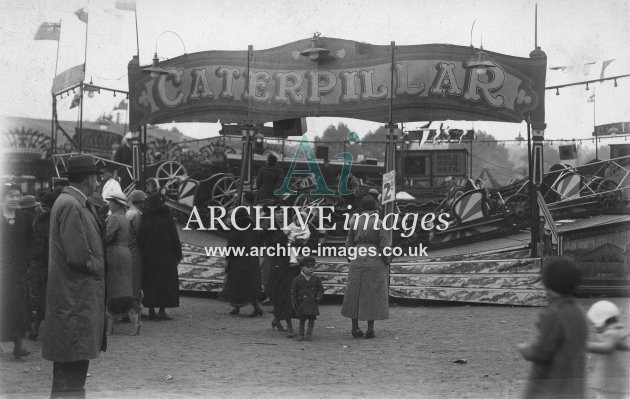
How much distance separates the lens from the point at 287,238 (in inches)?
425

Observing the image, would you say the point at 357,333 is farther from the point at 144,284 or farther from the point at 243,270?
the point at 144,284

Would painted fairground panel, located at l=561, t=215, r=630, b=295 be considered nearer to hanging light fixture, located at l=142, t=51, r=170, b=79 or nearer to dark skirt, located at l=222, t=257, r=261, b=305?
dark skirt, located at l=222, t=257, r=261, b=305

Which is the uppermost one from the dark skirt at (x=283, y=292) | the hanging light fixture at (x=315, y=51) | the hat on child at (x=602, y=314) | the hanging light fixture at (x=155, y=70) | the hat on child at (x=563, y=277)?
the hanging light fixture at (x=315, y=51)

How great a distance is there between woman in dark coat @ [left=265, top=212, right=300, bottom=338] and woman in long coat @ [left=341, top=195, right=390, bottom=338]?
2.46 feet

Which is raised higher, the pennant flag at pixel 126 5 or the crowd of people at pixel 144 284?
A: the pennant flag at pixel 126 5

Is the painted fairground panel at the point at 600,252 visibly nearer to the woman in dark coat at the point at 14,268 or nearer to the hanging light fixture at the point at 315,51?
the hanging light fixture at the point at 315,51

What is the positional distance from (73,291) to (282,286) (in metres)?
5.22

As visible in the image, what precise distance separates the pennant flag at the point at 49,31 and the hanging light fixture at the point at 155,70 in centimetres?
311

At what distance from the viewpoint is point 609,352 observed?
436 centimetres

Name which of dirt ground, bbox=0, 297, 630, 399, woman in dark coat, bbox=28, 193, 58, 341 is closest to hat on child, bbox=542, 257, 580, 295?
dirt ground, bbox=0, 297, 630, 399

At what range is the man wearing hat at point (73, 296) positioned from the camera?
5.05 meters

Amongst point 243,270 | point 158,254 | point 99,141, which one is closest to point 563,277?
point 158,254

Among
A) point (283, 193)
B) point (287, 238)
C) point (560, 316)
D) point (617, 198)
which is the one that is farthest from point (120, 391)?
point (617, 198)

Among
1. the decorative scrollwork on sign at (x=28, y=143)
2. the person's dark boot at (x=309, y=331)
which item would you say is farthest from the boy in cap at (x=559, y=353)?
the decorative scrollwork on sign at (x=28, y=143)
